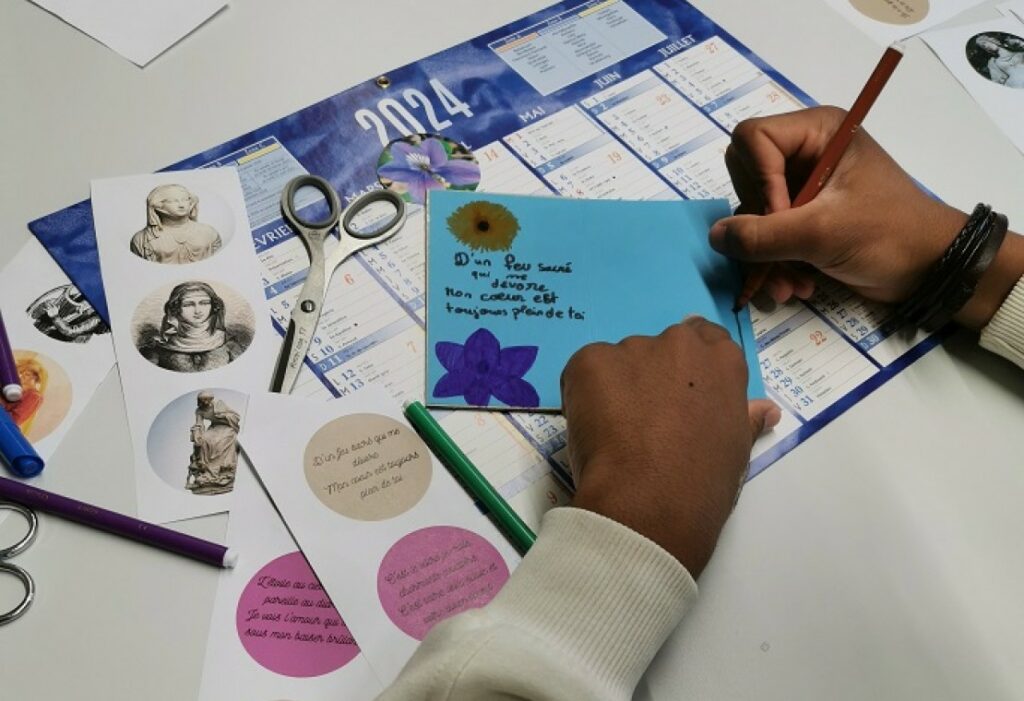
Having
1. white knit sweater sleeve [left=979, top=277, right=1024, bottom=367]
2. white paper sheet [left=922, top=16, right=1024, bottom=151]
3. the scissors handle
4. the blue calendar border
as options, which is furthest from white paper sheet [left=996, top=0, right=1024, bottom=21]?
the scissors handle

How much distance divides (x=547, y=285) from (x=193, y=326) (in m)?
0.25

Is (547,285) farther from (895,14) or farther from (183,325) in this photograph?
(895,14)

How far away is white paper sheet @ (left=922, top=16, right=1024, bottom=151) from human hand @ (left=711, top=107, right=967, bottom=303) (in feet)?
0.69

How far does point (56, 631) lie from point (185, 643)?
0.07 meters

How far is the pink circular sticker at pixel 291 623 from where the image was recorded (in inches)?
Result: 20.4

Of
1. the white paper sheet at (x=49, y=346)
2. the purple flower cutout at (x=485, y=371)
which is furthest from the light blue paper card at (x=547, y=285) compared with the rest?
the white paper sheet at (x=49, y=346)

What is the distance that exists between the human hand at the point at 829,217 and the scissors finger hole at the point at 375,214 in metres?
0.24

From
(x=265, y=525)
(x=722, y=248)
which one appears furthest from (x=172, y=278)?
(x=722, y=248)

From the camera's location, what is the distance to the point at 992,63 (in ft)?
3.00

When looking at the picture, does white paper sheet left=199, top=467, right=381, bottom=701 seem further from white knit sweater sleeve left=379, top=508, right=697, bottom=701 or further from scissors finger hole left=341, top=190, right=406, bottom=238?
scissors finger hole left=341, top=190, right=406, bottom=238

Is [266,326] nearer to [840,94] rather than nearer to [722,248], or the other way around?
[722,248]

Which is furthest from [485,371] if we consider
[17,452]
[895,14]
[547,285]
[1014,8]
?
[1014,8]

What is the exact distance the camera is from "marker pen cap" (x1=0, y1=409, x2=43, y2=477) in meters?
0.56

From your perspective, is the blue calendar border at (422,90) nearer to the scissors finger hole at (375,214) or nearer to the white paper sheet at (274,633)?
the scissors finger hole at (375,214)
